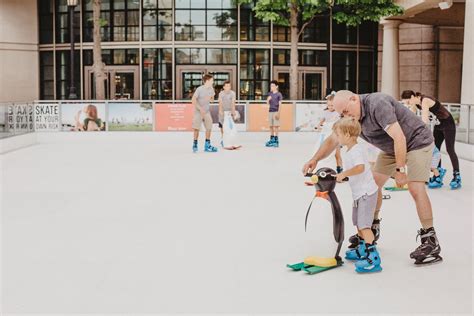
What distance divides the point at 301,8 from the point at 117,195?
19.0 metres

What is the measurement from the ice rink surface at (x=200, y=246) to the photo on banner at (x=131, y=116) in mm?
9888

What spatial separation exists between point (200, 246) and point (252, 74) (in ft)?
83.1

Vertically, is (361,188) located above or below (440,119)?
below

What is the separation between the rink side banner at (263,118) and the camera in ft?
79.3

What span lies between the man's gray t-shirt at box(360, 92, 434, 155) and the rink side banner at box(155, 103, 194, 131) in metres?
17.8

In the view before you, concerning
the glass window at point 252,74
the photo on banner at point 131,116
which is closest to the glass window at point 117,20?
the glass window at point 252,74

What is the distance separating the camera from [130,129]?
78.9 ft

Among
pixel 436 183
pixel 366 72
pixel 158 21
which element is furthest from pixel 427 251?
pixel 366 72

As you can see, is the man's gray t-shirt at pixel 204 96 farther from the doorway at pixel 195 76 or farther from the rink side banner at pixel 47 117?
the doorway at pixel 195 76

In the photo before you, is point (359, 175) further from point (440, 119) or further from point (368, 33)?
point (368, 33)

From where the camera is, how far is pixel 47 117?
2358 centimetres

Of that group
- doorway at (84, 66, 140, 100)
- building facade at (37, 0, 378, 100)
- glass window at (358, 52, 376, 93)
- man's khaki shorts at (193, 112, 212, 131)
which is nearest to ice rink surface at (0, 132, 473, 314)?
man's khaki shorts at (193, 112, 212, 131)

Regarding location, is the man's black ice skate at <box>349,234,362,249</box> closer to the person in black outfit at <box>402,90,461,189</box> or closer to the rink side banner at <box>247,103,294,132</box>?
the person in black outfit at <box>402,90,461,189</box>

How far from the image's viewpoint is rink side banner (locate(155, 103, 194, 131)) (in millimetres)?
24141
